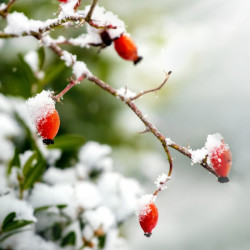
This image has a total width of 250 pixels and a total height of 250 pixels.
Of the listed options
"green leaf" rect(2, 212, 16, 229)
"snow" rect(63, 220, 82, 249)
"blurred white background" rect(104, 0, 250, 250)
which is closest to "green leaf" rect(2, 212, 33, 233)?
"green leaf" rect(2, 212, 16, 229)

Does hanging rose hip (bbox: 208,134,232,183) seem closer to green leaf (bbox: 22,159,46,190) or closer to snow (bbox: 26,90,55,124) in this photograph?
snow (bbox: 26,90,55,124)

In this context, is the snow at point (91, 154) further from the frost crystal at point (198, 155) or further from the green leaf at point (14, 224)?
the frost crystal at point (198, 155)

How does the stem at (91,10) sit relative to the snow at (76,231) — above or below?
above

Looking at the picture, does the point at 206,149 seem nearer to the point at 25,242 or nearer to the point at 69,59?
the point at 69,59

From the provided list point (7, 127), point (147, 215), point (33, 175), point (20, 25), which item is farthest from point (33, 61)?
point (147, 215)

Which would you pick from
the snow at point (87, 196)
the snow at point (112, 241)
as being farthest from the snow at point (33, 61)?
the snow at point (112, 241)

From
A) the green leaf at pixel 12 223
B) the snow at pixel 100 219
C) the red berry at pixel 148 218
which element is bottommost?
the green leaf at pixel 12 223

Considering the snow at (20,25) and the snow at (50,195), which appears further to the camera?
the snow at (50,195)

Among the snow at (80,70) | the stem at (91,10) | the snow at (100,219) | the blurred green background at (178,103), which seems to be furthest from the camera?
the blurred green background at (178,103)

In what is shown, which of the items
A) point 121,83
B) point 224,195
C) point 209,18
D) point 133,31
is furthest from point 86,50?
point 224,195
